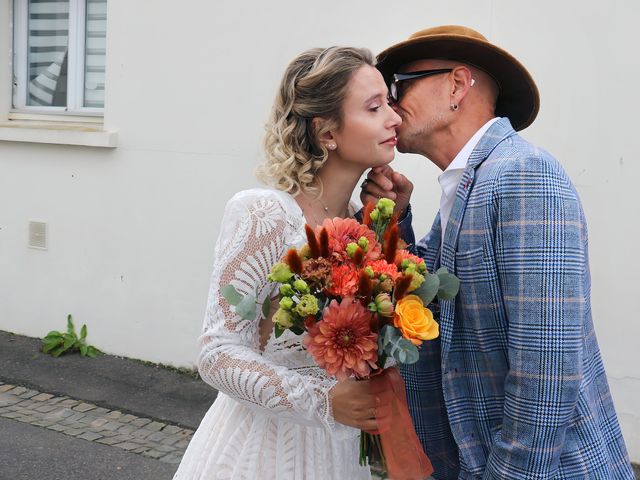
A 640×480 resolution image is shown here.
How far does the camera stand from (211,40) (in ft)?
19.7

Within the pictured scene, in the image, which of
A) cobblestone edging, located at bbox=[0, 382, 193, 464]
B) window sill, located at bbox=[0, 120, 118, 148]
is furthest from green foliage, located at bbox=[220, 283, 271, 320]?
window sill, located at bbox=[0, 120, 118, 148]

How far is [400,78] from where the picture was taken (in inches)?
105

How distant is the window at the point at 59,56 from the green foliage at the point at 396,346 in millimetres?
5689

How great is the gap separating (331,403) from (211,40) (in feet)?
14.1

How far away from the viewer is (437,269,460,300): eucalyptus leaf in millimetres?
2021

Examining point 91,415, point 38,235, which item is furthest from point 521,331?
point 38,235

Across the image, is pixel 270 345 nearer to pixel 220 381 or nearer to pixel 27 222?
pixel 220 381

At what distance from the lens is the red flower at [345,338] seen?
193cm

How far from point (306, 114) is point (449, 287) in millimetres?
861

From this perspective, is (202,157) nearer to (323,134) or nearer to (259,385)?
(323,134)

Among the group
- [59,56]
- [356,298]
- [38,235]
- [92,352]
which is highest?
[59,56]

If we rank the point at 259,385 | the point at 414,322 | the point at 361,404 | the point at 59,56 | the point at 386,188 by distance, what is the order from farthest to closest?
the point at 59,56 < the point at 386,188 < the point at 259,385 < the point at 361,404 < the point at 414,322

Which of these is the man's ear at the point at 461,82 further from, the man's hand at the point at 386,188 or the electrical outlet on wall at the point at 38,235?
the electrical outlet on wall at the point at 38,235

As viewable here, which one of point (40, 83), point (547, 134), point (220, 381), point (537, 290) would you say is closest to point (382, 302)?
point (537, 290)
